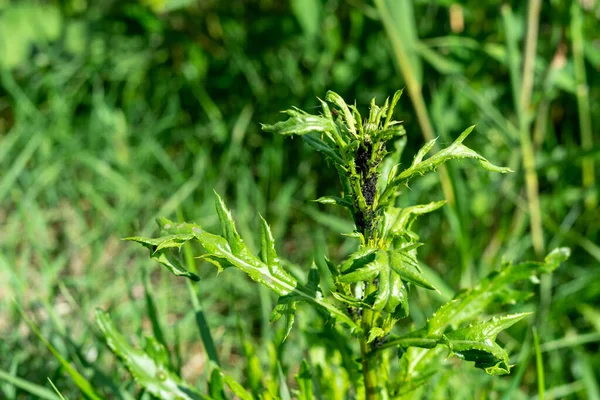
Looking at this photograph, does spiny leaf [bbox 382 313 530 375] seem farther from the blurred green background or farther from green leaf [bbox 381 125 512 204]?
the blurred green background

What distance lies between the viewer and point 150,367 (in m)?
1.09

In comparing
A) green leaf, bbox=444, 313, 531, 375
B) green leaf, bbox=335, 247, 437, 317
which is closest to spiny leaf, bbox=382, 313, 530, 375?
green leaf, bbox=444, 313, 531, 375

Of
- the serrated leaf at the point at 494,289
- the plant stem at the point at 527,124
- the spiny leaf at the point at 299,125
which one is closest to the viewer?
the spiny leaf at the point at 299,125

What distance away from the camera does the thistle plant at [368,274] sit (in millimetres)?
769

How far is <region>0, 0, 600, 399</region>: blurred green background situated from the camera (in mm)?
1791

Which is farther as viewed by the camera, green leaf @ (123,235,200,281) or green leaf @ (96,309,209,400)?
green leaf @ (96,309,209,400)

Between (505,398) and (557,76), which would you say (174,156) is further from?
(505,398)

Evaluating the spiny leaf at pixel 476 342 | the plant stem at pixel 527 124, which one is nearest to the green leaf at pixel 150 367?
the spiny leaf at pixel 476 342

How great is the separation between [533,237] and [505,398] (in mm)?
845

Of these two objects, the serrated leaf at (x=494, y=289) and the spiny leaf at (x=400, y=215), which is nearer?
the spiny leaf at (x=400, y=215)

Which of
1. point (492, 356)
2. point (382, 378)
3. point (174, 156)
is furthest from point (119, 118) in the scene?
point (492, 356)

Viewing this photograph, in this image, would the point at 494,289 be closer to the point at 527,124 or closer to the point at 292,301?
the point at 292,301

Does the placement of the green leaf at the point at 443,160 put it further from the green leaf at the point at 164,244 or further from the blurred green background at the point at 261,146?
the blurred green background at the point at 261,146

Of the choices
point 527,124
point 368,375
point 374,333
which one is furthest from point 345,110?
point 527,124
